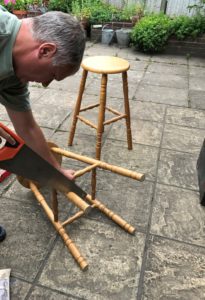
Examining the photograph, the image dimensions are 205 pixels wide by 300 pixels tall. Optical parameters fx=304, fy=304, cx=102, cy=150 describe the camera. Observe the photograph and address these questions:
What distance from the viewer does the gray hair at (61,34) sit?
4.68ft

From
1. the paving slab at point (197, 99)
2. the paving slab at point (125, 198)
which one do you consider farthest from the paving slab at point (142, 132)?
the paving slab at point (197, 99)

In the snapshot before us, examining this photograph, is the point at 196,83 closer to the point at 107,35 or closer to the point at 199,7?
the point at 199,7

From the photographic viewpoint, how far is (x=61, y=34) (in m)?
1.43

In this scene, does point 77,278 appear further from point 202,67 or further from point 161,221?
point 202,67

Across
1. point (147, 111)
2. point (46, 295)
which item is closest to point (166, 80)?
point (147, 111)

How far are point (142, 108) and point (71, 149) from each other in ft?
4.82

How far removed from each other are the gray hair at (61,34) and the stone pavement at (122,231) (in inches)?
53.0

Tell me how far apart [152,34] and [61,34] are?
537cm

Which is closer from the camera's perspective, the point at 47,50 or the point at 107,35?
the point at 47,50

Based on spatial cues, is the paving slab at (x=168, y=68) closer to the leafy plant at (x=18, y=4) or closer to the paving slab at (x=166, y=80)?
the paving slab at (x=166, y=80)

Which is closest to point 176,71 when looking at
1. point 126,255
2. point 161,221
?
point 161,221

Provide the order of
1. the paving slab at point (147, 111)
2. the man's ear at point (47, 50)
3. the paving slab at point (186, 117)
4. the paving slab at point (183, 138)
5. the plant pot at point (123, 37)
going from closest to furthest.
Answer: the man's ear at point (47, 50)
the paving slab at point (183, 138)
the paving slab at point (186, 117)
the paving slab at point (147, 111)
the plant pot at point (123, 37)

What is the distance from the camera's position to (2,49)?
1493mm

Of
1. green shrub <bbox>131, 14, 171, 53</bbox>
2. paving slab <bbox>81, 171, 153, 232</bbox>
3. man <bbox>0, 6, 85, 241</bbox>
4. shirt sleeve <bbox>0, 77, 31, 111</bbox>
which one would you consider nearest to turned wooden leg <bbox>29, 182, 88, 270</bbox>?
paving slab <bbox>81, 171, 153, 232</bbox>
